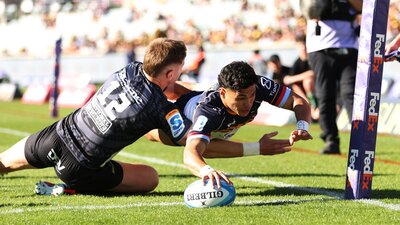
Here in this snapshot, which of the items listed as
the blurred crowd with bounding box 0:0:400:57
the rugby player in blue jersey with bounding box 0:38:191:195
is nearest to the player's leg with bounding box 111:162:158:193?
the rugby player in blue jersey with bounding box 0:38:191:195

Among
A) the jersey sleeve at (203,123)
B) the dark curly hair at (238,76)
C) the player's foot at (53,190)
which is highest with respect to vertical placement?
the dark curly hair at (238,76)

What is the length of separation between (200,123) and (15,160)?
1.77 meters

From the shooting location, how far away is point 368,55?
599 centimetres

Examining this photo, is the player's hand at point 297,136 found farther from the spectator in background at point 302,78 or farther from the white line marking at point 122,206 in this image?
the spectator in background at point 302,78

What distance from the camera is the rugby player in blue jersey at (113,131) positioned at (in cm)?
601

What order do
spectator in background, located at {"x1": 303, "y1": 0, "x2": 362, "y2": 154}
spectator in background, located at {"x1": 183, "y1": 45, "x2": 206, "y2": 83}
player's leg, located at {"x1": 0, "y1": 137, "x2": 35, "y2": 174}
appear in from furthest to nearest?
spectator in background, located at {"x1": 183, "y1": 45, "x2": 206, "y2": 83}
spectator in background, located at {"x1": 303, "y1": 0, "x2": 362, "y2": 154}
player's leg, located at {"x1": 0, "y1": 137, "x2": 35, "y2": 174}

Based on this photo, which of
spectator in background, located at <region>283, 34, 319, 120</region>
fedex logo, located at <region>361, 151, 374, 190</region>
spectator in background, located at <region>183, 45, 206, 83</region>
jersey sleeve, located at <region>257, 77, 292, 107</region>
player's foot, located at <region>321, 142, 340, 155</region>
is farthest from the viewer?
spectator in background, located at <region>183, 45, 206, 83</region>

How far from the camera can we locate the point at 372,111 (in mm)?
6047

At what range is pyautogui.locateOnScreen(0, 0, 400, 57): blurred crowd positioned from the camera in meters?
33.2

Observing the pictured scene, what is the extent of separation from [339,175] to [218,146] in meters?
1.96

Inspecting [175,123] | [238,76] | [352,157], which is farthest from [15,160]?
[352,157]

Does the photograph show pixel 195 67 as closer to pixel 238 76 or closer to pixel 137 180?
pixel 137 180

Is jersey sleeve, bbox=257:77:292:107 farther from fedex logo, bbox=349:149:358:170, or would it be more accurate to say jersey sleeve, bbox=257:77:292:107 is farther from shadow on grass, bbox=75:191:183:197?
shadow on grass, bbox=75:191:183:197

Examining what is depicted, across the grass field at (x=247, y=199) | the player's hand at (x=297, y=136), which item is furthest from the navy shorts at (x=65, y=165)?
the player's hand at (x=297, y=136)
